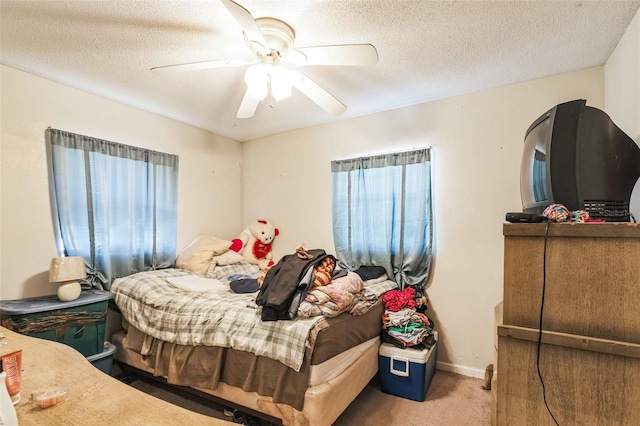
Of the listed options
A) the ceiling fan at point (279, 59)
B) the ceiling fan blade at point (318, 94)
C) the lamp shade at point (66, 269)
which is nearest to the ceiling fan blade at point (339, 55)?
the ceiling fan at point (279, 59)

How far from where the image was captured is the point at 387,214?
2848 millimetres

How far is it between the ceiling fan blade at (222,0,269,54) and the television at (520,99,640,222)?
4.52 feet

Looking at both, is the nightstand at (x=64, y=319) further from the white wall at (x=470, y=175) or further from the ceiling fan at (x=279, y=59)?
the white wall at (x=470, y=175)

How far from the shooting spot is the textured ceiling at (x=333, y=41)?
1.57 metres

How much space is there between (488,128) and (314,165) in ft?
5.62

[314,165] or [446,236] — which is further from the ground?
[314,165]

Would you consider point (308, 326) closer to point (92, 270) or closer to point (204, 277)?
point (204, 277)

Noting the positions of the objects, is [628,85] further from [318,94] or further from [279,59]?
[279,59]

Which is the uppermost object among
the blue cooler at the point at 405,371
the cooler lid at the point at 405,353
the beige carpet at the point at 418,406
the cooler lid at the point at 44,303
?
the cooler lid at the point at 44,303

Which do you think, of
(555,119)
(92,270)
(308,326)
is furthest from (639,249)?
(92,270)

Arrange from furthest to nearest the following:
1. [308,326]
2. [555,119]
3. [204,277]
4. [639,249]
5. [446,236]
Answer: [204,277]
[446,236]
[308,326]
[555,119]
[639,249]

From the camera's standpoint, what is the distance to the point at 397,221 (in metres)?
2.81

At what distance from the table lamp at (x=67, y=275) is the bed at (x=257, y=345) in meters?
0.34

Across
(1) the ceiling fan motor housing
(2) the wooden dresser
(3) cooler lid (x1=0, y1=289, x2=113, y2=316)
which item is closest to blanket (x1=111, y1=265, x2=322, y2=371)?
(3) cooler lid (x1=0, y1=289, x2=113, y2=316)
